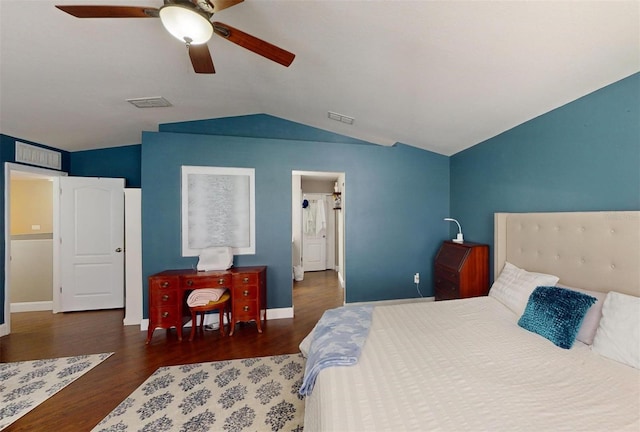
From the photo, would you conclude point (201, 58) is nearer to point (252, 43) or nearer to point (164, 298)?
point (252, 43)

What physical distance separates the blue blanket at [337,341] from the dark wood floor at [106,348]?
38.4 inches

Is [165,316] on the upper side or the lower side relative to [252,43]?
lower

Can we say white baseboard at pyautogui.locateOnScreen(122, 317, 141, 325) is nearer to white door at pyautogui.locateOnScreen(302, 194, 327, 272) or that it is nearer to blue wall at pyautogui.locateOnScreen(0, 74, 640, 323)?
blue wall at pyautogui.locateOnScreen(0, 74, 640, 323)

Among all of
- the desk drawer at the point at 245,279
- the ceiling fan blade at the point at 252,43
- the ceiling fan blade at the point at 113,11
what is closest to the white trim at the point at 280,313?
the desk drawer at the point at 245,279

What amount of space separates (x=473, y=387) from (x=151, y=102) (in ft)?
12.5

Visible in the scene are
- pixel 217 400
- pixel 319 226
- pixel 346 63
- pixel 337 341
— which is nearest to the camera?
pixel 337 341

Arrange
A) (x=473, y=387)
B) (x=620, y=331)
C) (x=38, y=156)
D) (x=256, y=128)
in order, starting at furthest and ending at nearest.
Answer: (x=256, y=128) < (x=38, y=156) < (x=620, y=331) < (x=473, y=387)

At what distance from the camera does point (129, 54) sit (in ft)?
6.57

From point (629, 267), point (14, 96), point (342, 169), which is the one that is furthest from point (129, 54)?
point (629, 267)

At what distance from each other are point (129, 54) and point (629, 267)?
4.03m

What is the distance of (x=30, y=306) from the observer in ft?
11.8

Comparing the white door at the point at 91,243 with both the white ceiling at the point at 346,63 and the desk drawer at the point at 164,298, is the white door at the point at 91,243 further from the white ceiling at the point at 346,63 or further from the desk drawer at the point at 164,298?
the desk drawer at the point at 164,298

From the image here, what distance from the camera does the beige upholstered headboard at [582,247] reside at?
5.29ft

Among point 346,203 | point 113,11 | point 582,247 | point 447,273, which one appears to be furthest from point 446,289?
point 113,11
